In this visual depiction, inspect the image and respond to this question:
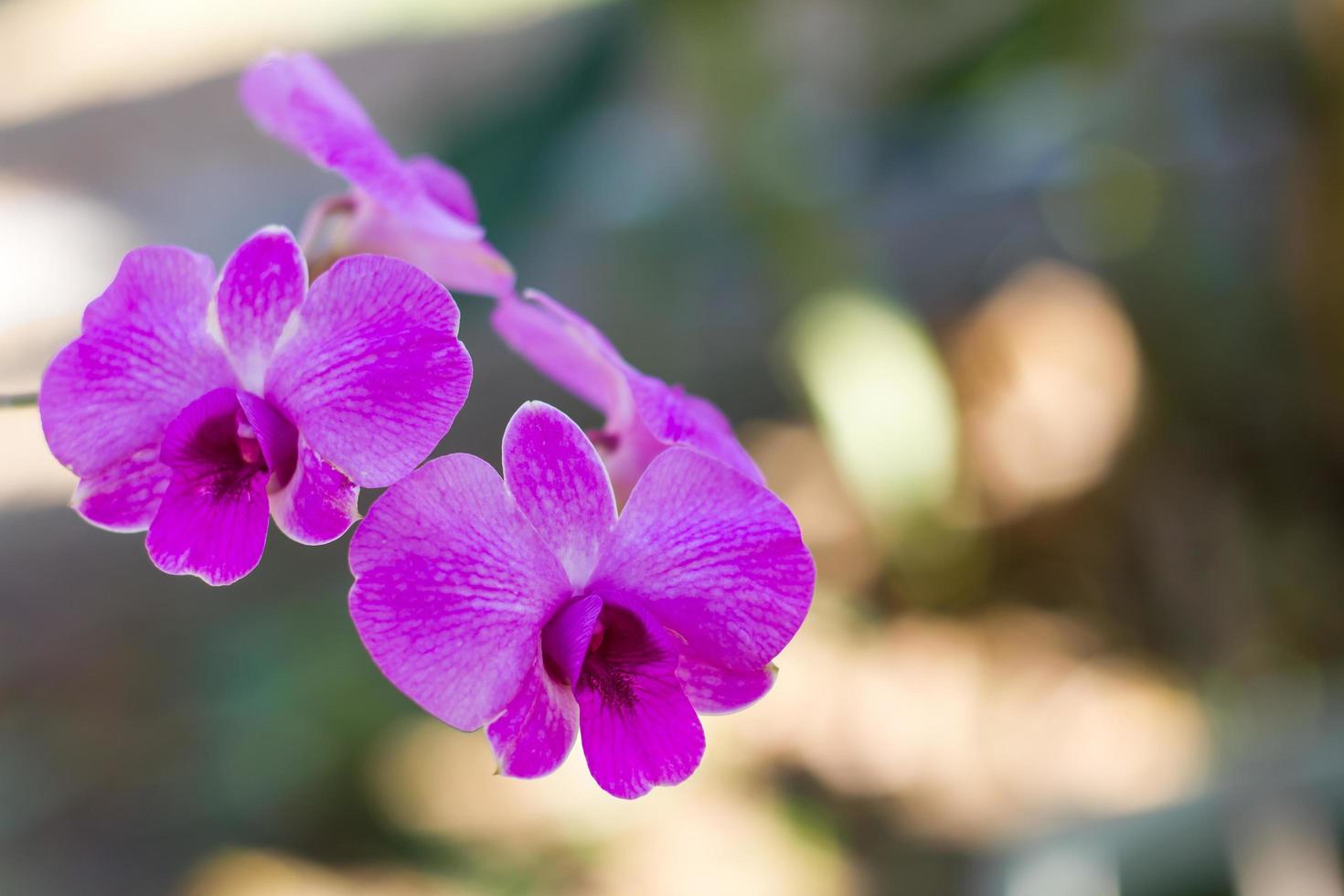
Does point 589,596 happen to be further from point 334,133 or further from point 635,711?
point 334,133

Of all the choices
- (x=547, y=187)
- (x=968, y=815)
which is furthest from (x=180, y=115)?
(x=968, y=815)

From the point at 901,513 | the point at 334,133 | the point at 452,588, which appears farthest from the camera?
the point at 901,513

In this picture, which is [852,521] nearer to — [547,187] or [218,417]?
[547,187]

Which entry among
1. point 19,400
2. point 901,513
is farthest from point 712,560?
point 901,513

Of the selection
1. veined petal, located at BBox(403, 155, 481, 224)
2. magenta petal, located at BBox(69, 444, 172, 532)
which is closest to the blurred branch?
magenta petal, located at BBox(69, 444, 172, 532)

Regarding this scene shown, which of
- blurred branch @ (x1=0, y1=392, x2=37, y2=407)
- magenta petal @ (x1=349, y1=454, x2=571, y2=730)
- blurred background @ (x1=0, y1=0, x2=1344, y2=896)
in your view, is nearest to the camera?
magenta petal @ (x1=349, y1=454, x2=571, y2=730)

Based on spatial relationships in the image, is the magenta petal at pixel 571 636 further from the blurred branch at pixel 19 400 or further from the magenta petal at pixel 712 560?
the blurred branch at pixel 19 400

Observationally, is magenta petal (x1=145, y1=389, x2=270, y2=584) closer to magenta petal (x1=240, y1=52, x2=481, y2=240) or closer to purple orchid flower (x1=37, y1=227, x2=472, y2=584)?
purple orchid flower (x1=37, y1=227, x2=472, y2=584)
